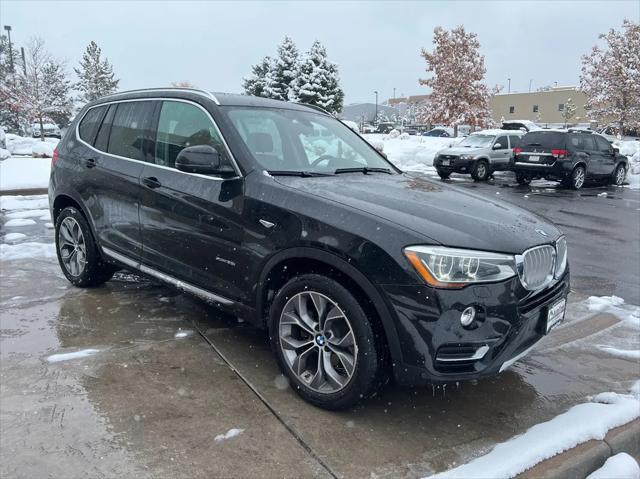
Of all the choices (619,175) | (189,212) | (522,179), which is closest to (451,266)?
(189,212)

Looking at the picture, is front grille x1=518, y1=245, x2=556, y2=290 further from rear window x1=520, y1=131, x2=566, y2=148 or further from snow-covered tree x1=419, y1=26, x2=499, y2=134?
snow-covered tree x1=419, y1=26, x2=499, y2=134

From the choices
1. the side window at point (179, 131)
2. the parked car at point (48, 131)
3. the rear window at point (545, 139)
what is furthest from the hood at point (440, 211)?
the parked car at point (48, 131)

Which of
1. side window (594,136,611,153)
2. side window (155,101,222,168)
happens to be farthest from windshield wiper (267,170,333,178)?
side window (594,136,611,153)

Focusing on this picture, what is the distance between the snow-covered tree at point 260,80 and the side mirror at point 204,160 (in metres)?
34.0

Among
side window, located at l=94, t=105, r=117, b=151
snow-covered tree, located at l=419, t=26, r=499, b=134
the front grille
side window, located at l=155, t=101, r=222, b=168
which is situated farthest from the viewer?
snow-covered tree, located at l=419, t=26, r=499, b=134

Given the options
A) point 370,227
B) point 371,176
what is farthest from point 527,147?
point 370,227

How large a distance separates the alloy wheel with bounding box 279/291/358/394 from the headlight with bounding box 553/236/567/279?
4.27ft

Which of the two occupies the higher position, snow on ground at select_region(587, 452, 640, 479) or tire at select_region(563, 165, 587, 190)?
tire at select_region(563, 165, 587, 190)

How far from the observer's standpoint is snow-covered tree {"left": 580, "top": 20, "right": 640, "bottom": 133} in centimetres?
2723

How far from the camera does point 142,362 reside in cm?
355

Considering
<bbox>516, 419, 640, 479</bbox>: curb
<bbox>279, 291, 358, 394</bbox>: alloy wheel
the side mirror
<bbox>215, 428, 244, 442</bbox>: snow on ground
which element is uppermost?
the side mirror

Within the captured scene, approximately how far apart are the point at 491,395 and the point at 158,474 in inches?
79.4

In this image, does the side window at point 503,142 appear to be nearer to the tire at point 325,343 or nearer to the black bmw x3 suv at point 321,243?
the black bmw x3 suv at point 321,243

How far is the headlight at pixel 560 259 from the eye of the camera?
3.21 metres
